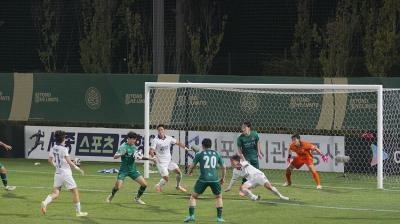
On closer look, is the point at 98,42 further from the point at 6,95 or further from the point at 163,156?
the point at 163,156

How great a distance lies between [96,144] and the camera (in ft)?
124

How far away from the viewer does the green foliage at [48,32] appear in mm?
45372

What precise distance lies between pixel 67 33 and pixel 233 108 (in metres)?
14.5

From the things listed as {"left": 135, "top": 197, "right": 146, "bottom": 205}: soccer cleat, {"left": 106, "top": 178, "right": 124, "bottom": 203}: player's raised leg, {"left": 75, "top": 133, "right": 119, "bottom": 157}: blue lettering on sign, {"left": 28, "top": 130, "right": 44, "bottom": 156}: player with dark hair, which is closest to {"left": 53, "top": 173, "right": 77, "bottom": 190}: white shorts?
{"left": 106, "top": 178, "right": 124, "bottom": 203}: player's raised leg

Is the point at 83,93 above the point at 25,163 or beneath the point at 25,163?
above

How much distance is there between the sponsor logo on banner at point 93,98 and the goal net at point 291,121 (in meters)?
2.67

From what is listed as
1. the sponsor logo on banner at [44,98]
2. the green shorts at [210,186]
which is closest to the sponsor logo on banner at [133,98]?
the sponsor logo on banner at [44,98]

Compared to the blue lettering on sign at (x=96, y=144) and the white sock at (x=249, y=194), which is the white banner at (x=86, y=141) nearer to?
the blue lettering on sign at (x=96, y=144)

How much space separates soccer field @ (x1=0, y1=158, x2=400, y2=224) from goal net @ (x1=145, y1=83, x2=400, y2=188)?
121 centimetres

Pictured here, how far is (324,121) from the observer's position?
110 ft

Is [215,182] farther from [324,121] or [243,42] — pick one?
[243,42]

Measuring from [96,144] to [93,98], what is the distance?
1.76 metres

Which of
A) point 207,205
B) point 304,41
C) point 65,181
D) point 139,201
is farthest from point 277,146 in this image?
point 65,181

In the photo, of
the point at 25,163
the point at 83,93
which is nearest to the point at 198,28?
the point at 83,93
